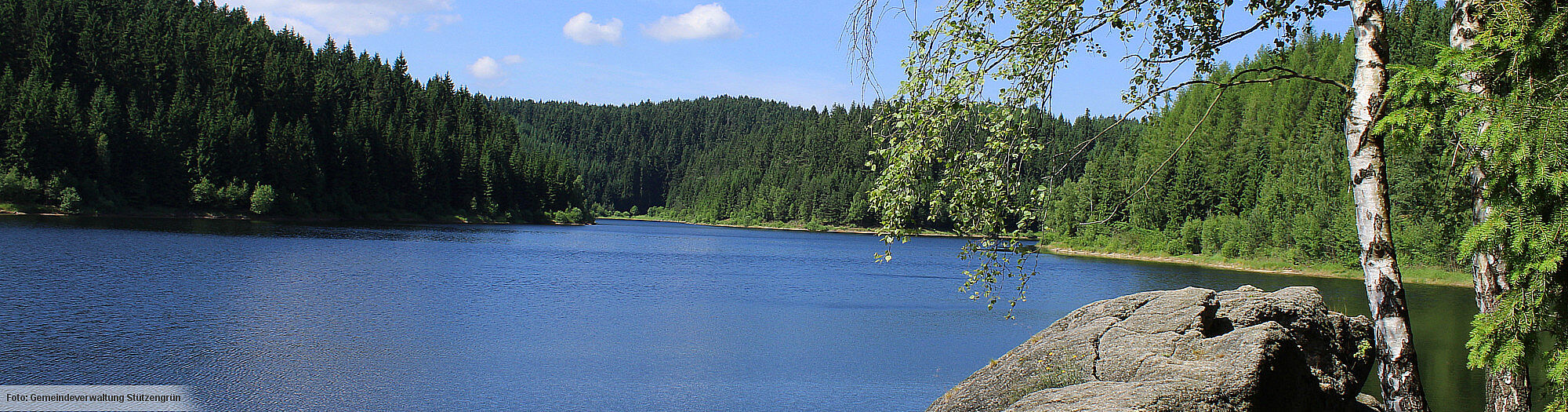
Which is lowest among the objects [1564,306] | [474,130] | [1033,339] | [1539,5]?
[1033,339]

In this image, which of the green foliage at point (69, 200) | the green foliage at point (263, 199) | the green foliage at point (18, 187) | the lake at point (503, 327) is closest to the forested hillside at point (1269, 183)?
the lake at point (503, 327)

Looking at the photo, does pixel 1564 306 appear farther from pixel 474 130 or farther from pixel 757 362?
pixel 474 130

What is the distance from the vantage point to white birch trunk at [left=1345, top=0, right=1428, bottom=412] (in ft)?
20.6

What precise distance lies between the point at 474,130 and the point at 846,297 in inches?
4326

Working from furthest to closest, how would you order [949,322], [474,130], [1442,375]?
[474,130] < [949,322] < [1442,375]

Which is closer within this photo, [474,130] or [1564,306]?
[1564,306]

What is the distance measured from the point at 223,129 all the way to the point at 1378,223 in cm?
9546

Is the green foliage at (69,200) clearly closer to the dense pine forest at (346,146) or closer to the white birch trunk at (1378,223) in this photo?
the dense pine forest at (346,146)

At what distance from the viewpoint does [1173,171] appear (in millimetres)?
78438

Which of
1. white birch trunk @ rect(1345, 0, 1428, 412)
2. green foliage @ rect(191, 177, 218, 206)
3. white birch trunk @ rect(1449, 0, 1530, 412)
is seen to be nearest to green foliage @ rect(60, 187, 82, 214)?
green foliage @ rect(191, 177, 218, 206)

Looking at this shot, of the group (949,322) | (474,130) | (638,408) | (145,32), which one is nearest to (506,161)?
(474,130)

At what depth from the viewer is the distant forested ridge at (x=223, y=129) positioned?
74.0 metres

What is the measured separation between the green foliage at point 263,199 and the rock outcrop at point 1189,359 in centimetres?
8439

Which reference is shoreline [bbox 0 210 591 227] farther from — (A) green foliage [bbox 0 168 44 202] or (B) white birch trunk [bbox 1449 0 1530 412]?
(B) white birch trunk [bbox 1449 0 1530 412]
